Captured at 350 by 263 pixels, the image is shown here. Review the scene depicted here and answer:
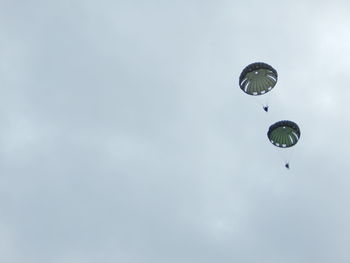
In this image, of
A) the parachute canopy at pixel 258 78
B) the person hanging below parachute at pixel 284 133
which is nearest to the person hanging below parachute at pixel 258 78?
the parachute canopy at pixel 258 78

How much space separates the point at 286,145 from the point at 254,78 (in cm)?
961

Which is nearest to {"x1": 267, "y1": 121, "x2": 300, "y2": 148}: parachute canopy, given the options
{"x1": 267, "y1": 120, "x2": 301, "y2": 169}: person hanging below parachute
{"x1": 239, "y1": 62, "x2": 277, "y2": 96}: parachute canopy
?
{"x1": 267, "y1": 120, "x2": 301, "y2": 169}: person hanging below parachute

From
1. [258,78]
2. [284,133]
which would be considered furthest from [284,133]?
[258,78]

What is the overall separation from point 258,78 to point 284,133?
25.6 ft

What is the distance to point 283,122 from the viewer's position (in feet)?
257

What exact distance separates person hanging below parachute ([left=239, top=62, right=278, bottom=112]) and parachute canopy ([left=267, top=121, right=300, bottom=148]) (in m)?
4.85

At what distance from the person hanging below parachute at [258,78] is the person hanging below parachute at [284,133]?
15.8ft

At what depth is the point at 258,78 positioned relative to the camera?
7825cm

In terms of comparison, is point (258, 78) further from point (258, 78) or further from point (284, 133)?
point (284, 133)

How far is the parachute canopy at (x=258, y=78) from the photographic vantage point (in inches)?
3054

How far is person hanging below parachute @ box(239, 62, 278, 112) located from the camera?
77562 millimetres

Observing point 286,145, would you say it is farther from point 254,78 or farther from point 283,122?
point 254,78

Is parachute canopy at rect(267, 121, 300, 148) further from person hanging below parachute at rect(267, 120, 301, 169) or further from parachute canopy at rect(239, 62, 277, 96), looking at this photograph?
parachute canopy at rect(239, 62, 277, 96)

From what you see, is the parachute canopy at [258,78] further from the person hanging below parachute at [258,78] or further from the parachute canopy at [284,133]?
the parachute canopy at [284,133]
